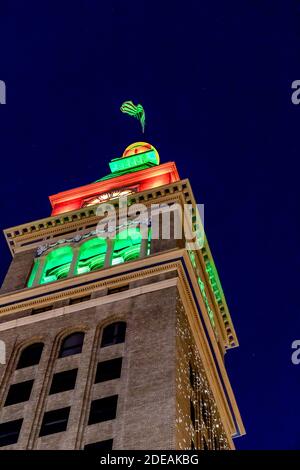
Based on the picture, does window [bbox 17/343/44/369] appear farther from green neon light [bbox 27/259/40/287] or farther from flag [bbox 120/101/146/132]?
flag [bbox 120/101/146/132]

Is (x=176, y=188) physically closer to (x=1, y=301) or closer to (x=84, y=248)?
(x=84, y=248)

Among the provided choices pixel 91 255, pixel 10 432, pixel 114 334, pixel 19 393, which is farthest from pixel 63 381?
pixel 91 255

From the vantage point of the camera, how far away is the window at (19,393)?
145 feet

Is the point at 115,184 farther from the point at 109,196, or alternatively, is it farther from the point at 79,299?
the point at 79,299

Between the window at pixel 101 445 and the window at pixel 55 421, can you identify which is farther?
the window at pixel 55 421

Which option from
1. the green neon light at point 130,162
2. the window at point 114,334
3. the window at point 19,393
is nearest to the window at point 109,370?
the window at point 114,334

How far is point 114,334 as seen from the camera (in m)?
47.0

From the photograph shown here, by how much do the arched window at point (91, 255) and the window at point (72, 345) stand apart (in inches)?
312

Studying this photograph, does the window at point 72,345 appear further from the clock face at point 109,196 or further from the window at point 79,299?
the clock face at point 109,196

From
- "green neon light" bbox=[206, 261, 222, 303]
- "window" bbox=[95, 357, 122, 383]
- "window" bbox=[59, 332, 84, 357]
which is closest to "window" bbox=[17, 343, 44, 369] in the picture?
"window" bbox=[59, 332, 84, 357]

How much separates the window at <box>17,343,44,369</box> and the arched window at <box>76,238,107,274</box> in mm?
8270

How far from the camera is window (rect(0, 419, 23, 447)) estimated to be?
135ft

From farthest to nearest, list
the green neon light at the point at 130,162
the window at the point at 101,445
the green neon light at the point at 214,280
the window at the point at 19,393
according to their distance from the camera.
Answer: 1. the green neon light at the point at 130,162
2. the green neon light at the point at 214,280
3. the window at the point at 19,393
4. the window at the point at 101,445

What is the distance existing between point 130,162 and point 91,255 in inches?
743
